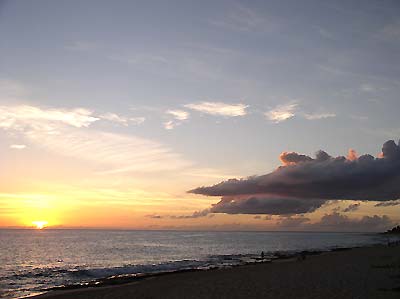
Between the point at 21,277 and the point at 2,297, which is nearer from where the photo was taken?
the point at 2,297

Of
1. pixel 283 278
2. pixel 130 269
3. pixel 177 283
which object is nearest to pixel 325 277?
pixel 283 278

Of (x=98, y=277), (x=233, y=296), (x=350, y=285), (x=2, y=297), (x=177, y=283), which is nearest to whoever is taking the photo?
(x=233, y=296)

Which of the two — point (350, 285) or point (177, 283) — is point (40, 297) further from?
point (350, 285)

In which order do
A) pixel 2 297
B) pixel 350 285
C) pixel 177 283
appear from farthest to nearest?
pixel 177 283 < pixel 2 297 < pixel 350 285

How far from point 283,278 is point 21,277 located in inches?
956

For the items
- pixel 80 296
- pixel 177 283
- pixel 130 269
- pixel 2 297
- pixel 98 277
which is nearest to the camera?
pixel 80 296

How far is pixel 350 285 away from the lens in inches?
865

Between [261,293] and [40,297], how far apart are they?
42.2ft

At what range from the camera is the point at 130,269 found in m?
42.7

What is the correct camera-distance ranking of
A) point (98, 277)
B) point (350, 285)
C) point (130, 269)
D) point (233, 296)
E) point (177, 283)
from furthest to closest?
point (130, 269)
point (98, 277)
point (177, 283)
point (350, 285)
point (233, 296)

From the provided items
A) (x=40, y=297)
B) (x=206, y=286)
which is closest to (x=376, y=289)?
(x=206, y=286)

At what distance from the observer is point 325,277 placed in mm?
25984

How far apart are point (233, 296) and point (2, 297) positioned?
→ 15127mm

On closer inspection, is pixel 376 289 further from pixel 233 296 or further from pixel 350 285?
pixel 233 296
